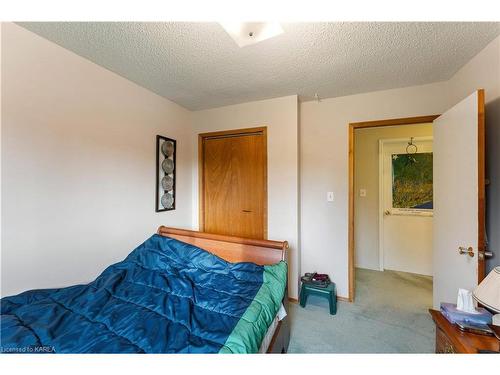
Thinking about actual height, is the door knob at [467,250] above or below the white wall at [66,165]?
below

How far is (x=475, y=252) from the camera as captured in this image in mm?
1320

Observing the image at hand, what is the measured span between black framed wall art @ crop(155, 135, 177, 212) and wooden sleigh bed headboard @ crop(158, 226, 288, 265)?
2.46 feet

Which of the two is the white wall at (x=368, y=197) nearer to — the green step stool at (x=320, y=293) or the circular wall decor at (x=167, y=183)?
the green step stool at (x=320, y=293)

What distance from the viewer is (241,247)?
161 cm

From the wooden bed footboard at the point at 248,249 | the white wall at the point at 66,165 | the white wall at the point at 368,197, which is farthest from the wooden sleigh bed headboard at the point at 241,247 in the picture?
the white wall at the point at 368,197

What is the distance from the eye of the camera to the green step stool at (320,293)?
2.07 m

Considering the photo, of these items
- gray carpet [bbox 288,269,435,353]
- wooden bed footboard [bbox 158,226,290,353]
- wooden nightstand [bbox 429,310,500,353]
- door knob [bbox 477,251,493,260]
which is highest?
door knob [bbox 477,251,493,260]

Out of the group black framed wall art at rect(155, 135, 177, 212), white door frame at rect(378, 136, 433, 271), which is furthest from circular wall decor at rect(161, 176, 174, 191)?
white door frame at rect(378, 136, 433, 271)

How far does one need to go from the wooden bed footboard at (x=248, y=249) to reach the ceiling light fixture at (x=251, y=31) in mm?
1460

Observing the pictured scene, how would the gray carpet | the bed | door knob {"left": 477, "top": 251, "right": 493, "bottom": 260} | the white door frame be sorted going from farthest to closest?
1. the white door frame
2. the gray carpet
3. door knob {"left": 477, "top": 251, "right": 493, "bottom": 260}
4. the bed

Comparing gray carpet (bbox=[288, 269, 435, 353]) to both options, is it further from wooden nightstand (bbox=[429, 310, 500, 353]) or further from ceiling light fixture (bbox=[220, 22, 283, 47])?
ceiling light fixture (bbox=[220, 22, 283, 47])

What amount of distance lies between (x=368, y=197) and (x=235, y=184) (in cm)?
210

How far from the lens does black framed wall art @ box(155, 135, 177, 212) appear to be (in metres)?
2.35
